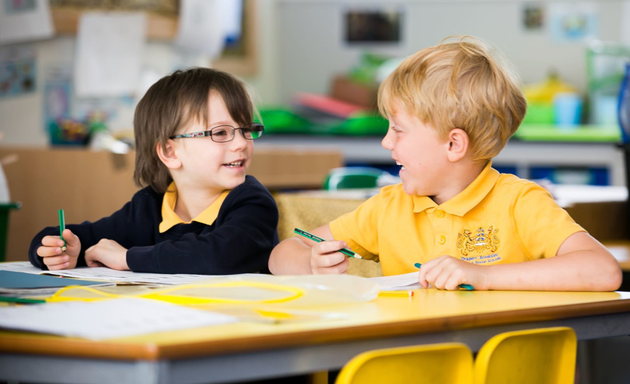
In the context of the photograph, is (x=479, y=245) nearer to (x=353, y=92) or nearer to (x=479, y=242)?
(x=479, y=242)

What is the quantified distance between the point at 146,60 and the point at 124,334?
237 centimetres

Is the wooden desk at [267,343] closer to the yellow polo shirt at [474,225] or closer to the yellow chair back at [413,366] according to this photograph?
the yellow chair back at [413,366]

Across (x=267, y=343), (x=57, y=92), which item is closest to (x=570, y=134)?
(x=57, y=92)

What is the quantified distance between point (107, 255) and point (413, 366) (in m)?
0.59

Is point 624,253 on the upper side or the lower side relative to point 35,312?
lower

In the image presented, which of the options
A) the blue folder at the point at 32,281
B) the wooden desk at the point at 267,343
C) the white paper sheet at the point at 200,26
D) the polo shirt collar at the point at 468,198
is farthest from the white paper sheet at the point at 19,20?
the wooden desk at the point at 267,343

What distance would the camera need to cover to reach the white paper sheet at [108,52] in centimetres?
268

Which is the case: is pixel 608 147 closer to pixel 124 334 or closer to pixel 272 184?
pixel 272 184

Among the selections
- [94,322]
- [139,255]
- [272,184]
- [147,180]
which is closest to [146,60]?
[272,184]

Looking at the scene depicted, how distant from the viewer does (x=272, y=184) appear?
106 inches

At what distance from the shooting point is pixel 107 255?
1.12 metres

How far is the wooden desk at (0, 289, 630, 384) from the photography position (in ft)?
1.81

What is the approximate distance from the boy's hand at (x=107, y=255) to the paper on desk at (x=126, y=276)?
0.8 inches

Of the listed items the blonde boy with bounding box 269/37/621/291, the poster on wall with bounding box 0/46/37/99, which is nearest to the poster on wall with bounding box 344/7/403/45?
the poster on wall with bounding box 0/46/37/99
